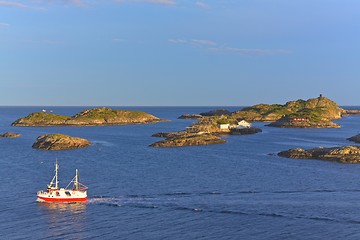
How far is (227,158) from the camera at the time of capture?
122m

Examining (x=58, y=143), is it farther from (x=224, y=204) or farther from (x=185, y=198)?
(x=224, y=204)

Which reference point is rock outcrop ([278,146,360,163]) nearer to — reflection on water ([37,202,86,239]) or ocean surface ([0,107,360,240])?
ocean surface ([0,107,360,240])

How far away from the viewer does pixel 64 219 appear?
2443 inches

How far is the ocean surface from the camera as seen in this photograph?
5612 centimetres

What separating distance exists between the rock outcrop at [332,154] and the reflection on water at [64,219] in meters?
69.1

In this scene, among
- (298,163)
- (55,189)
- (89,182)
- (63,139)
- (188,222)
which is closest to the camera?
(188,222)

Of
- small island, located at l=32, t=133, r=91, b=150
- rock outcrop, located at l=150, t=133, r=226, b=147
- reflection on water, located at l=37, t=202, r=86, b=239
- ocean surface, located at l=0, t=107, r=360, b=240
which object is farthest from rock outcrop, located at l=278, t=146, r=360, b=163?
reflection on water, located at l=37, t=202, r=86, b=239

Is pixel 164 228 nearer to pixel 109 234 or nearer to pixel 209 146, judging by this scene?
pixel 109 234

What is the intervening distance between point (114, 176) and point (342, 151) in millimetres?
58701


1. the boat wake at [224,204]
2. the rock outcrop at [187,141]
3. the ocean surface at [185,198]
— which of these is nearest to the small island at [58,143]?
the ocean surface at [185,198]

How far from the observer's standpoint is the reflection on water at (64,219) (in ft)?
181

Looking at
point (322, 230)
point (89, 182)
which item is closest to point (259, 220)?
point (322, 230)

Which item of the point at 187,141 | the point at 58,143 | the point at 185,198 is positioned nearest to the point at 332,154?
the point at 187,141

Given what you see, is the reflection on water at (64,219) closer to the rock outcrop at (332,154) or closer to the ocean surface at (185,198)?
the ocean surface at (185,198)
